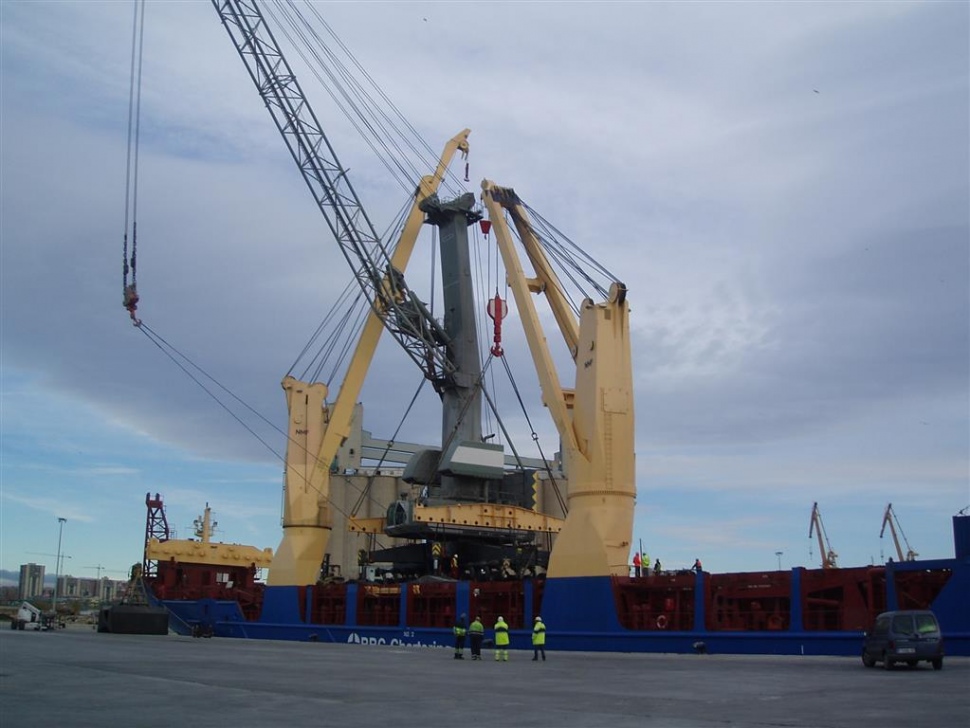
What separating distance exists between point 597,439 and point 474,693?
1535 centimetres

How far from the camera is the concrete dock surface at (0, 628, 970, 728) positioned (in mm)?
10844

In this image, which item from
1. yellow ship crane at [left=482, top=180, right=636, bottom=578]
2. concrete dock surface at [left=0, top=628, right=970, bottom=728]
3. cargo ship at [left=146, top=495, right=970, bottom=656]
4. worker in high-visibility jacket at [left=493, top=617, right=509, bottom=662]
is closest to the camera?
concrete dock surface at [left=0, top=628, right=970, bottom=728]

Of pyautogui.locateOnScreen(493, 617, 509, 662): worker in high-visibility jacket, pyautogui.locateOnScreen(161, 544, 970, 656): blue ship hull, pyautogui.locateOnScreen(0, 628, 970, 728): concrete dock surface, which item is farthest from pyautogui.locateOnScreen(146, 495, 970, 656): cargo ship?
pyautogui.locateOnScreen(493, 617, 509, 662): worker in high-visibility jacket

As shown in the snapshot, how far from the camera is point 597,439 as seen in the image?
2928 cm

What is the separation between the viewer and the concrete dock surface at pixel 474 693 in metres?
10.8

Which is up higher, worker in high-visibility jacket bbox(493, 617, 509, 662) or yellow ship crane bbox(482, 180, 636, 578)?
yellow ship crane bbox(482, 180, 636, 578)

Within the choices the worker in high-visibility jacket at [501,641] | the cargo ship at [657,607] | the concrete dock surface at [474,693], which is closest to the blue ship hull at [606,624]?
the cargo ship at [657,607]

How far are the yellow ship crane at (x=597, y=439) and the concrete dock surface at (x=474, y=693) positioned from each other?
612 cm

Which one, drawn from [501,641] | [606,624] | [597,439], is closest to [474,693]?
[501,641]

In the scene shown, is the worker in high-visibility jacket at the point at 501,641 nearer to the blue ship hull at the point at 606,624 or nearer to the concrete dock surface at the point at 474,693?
the concrete dock surface at the point at 474,693

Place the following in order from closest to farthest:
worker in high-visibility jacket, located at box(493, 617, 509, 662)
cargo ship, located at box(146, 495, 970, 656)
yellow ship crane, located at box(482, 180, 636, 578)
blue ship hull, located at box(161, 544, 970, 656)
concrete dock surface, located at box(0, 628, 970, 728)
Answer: concrete dock surface, located at box(0, 628, 970, 728), blue ship hull, located at box(161, 544, 970, 656), cargo ship, located at box(146, 495, 970, 656), worker in high-visibility jacket, located at box(493, 617, 509, 662), yellow ship crane, located at box(482, 180, 636, 578)

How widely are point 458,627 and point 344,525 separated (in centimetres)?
4995

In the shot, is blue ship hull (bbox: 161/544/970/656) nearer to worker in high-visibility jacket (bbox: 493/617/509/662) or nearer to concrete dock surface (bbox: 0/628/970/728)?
concrete dock surface (bbox: 0/628/970/728)

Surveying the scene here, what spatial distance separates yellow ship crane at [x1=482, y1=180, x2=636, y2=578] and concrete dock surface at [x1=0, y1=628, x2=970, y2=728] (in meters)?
6.12
